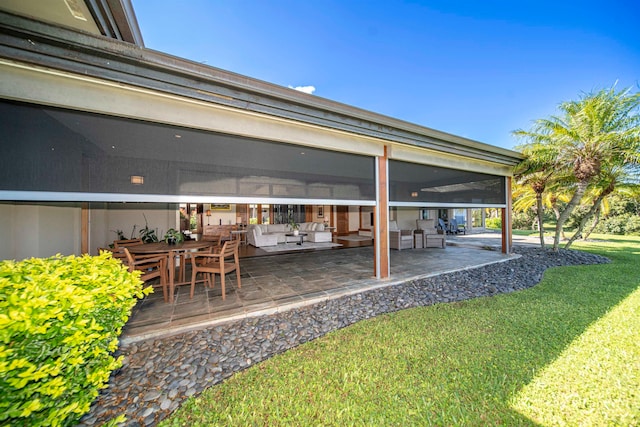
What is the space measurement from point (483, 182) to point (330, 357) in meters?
7.21

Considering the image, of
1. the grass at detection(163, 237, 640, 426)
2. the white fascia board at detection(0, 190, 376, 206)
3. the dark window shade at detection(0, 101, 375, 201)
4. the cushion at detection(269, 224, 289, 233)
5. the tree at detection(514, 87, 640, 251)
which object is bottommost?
the grass at detection(163, 237, 640, 426)

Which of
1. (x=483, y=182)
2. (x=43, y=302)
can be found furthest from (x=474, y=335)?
(x=483, y=182)

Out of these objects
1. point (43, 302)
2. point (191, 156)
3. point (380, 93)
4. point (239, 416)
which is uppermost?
point (380, 93)

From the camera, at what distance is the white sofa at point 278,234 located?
9867 millimetres

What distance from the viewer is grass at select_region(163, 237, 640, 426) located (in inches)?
70.1

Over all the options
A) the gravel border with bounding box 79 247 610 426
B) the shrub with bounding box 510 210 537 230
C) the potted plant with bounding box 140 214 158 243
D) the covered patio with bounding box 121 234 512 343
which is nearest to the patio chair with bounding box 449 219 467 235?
the shrub with bounding box 510 210 537 230

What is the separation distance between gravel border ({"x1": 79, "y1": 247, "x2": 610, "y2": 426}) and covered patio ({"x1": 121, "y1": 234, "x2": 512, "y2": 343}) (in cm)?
14

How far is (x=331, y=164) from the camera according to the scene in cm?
460

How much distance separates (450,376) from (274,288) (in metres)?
2.98

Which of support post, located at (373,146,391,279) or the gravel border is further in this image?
support post, located at (373,146,391,279)

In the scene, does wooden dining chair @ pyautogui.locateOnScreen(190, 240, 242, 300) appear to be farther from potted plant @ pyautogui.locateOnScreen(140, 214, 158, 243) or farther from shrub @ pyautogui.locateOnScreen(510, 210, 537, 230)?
shrub @ pyautogui.locateOnScreen(510, 210, 537, 230)

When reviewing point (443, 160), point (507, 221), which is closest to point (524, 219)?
point (507, 221)

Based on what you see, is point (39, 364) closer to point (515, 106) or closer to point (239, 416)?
point (239, 416)

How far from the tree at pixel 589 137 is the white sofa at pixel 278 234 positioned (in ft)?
25.7
